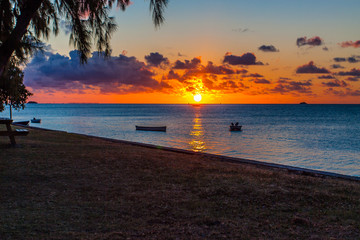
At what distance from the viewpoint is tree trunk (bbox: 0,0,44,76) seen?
504cm

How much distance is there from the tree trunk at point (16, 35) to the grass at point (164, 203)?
275 cm

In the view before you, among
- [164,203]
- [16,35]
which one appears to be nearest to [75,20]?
[16,35]

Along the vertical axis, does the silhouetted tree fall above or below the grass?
above

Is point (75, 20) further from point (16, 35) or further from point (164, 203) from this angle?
point (164, 203)

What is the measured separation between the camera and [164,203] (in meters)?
6.02

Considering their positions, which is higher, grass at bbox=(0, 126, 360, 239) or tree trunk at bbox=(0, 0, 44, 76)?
tree trunk at bbox=(0, 0, 44, 76)

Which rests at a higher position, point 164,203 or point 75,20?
point 75,20

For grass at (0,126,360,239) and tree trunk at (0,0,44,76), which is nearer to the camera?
grass at (0,126,360,239)

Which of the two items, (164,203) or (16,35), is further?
(164,203)

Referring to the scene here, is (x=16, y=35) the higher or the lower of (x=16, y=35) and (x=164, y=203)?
the higher

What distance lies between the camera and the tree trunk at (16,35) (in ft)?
16.5

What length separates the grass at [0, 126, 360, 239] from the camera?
468 cm

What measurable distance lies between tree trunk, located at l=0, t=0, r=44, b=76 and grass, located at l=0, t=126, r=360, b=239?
275cm

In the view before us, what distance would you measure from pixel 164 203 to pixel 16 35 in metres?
4.17
